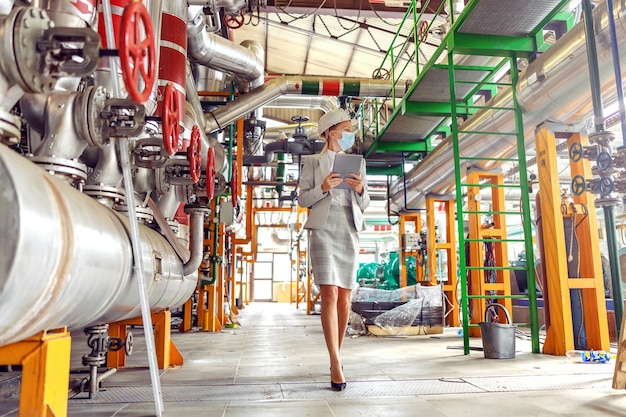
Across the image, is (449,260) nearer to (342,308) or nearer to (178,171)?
(342,308)

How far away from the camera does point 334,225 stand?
8.85 feet

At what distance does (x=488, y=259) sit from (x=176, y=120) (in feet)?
18.0

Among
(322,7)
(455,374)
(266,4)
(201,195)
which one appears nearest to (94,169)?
(201,195)

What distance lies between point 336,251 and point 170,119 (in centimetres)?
120

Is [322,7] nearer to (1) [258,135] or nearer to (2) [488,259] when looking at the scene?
(1) [258,135]

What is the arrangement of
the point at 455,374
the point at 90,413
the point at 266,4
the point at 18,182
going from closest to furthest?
the point at 18,182 → the point at 90,413 → the point at 455,374 → the point at 266,4

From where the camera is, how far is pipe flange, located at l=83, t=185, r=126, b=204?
2.02 metres

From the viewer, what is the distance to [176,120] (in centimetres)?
199

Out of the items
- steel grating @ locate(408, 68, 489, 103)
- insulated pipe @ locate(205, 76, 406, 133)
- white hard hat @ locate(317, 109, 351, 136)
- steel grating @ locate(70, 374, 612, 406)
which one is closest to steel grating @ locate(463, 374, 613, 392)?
steel grating @ locate(70, 374, 612, 406)

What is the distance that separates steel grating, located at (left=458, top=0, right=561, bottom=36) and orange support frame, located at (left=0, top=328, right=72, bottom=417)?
3.65 meters

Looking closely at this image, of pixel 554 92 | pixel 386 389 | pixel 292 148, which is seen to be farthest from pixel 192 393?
pixel 292 148

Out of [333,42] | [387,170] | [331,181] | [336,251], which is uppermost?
[333,42]

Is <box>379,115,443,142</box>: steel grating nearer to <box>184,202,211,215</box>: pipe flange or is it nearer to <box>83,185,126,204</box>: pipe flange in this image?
<box>184,202,211,215</box>: pipe flange

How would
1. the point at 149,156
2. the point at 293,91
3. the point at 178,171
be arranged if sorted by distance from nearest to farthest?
1. the point at 149,156
2. the point at 178,171
3. the point at 293,91
